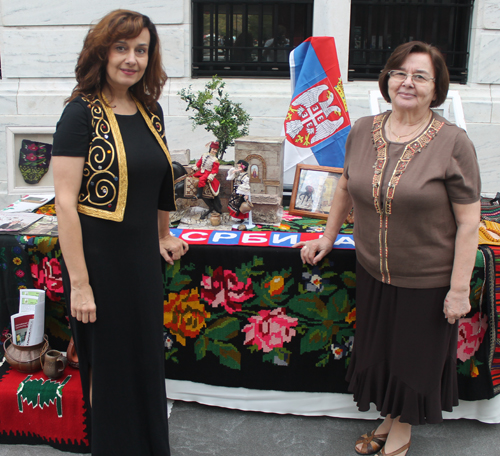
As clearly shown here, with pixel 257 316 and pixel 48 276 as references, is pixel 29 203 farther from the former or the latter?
pixel 257 316

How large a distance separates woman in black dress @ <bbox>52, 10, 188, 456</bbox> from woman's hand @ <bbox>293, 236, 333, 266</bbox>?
2.13 feet

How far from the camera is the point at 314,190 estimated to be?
2.70 metres

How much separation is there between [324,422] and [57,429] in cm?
127

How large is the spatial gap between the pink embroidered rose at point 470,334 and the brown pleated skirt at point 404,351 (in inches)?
10.9

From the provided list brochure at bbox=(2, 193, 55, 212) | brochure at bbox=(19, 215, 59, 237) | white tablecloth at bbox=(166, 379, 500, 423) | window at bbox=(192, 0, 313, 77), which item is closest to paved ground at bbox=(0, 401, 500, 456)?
white tablecloth at bbox=(166, 379, 500, 423)

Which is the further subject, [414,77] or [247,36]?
[247,36]

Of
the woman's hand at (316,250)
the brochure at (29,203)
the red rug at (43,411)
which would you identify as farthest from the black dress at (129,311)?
the brochure at (29,203)

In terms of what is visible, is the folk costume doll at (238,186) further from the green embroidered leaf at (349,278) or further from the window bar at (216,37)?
the window bar at (216,37)

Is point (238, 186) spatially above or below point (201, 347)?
above

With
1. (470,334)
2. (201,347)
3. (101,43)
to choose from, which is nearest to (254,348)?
(201,347)

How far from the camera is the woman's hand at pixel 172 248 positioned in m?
2.21

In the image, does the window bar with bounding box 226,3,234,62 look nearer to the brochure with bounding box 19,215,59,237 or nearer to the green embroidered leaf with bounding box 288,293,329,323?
the brochure with bounding box 19,215,59,237

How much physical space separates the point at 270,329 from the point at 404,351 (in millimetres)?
666

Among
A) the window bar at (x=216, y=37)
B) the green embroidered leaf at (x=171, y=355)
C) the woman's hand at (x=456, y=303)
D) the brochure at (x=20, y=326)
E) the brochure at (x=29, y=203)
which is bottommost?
the green embroidered leaf at (x=171, y=355)
